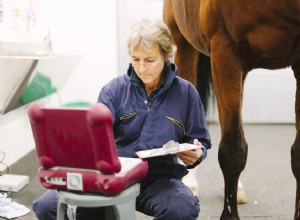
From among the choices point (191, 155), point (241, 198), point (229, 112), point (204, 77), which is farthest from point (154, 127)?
point (204, 77)

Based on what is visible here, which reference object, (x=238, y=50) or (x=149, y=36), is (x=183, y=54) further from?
(x=149, y=36)

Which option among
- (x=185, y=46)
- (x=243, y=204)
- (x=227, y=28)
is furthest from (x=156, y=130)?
(x=185, y=46)

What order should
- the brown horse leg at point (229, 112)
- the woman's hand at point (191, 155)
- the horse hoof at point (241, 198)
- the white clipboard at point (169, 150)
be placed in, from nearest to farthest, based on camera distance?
1. the white clipboard at point (169, 150)
2. the woman's hand at point (191, 155)
3. the brown horse leg at point (229, 112)
4. the horse hoof at point (241, 198)

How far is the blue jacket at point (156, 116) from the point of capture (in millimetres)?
1323

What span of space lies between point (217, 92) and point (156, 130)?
44 cm

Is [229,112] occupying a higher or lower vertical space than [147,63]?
lower

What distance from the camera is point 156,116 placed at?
133 centimetres

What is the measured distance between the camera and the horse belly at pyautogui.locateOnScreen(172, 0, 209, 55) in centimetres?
195

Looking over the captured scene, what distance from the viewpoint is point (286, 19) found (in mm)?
1438

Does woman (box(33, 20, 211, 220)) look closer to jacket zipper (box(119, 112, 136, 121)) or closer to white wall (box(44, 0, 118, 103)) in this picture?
jacket zipper (box(119, 112, 136, 121))

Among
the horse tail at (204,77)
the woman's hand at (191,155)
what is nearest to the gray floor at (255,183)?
the horse tail at (204,77)

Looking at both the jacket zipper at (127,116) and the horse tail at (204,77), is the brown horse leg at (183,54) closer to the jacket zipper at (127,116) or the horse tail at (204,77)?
the horse tail at (204,77)

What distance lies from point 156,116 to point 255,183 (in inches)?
53.1

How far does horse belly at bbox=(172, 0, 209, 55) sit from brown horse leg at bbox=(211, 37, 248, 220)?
344 millimetres
